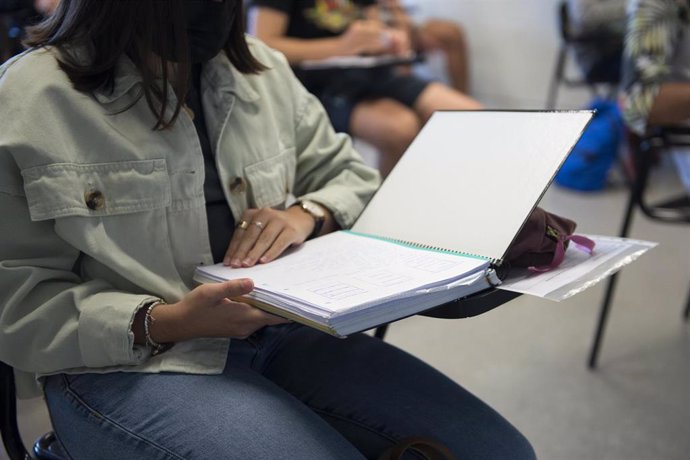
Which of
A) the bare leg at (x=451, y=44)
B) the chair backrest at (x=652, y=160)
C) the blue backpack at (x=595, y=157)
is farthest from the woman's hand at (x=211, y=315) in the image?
the bare leg at (x=451, y=44)

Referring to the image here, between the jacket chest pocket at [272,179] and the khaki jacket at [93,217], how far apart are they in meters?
0.01

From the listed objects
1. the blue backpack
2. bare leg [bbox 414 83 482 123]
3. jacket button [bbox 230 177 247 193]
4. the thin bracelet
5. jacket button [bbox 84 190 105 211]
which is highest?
jacket button [bbox 84 190 105 211]

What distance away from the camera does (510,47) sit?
14.9ft

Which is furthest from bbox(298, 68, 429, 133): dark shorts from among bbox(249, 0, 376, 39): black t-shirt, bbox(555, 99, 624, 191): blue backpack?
bbox(555, 99, 624, 191): blue backpack

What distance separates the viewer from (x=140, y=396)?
29.1 inches

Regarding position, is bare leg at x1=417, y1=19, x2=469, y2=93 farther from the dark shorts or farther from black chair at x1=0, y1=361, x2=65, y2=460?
black chair at x1=0, y1=361, x2=65, y2=460

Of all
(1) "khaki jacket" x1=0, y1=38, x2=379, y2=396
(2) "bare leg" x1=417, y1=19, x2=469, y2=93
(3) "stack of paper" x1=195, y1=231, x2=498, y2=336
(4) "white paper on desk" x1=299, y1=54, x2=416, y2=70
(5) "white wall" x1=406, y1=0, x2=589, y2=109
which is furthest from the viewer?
(2) "bare leg" x1=417, y1=19, x2=469, y2=93

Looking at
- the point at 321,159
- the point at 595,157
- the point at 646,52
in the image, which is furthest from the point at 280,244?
the point at 595,157

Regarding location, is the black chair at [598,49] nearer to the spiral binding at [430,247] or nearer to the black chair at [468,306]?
the spiral binding at [430,247]

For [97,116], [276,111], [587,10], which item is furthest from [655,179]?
[97,116]

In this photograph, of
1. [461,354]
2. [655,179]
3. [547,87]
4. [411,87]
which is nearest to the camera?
[461,354]

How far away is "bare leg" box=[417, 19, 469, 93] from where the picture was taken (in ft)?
15.4

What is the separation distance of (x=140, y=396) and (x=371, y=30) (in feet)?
4.49

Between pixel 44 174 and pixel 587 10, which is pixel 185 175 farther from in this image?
pixel 587 10
